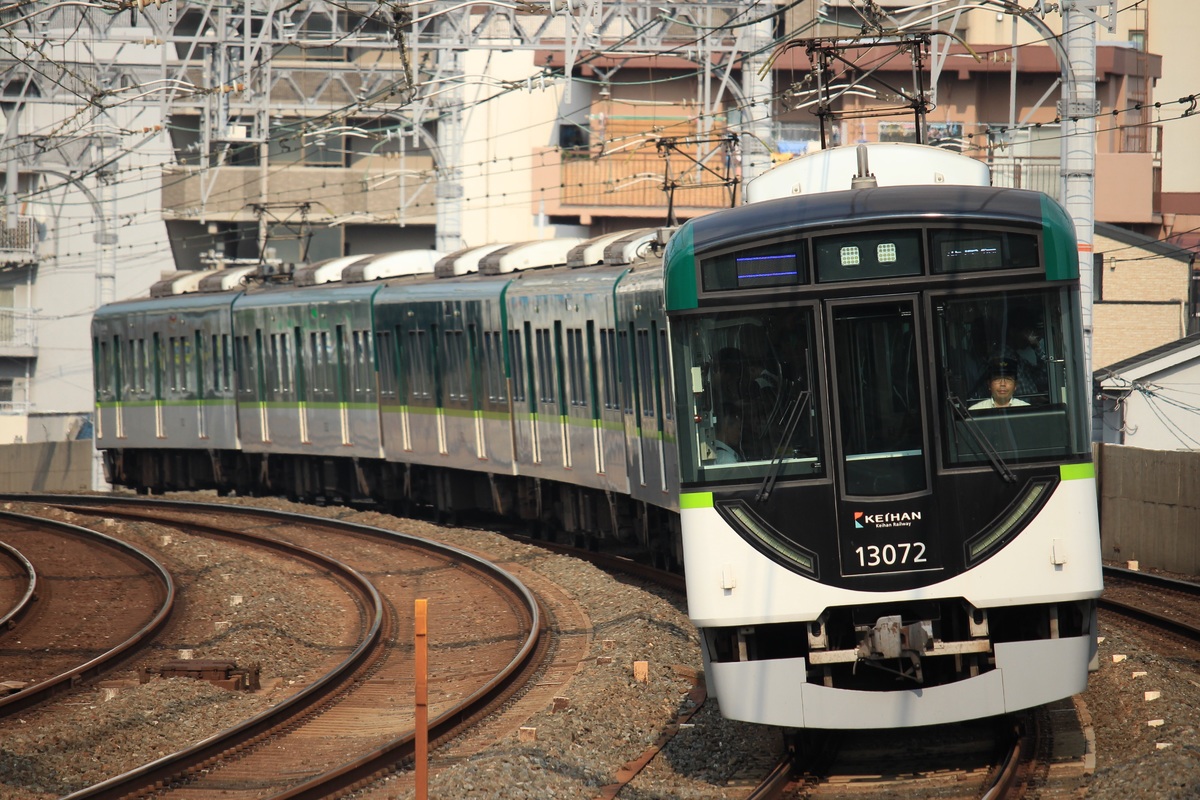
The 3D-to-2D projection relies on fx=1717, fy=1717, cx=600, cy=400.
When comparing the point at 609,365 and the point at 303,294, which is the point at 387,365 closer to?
the point at 303,294

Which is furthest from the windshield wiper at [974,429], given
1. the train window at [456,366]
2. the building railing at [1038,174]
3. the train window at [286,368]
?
the building railing at [1038,174]

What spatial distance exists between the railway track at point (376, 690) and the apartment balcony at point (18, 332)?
31.1 metres

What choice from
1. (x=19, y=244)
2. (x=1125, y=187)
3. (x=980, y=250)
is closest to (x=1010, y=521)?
(x=980, y=250)

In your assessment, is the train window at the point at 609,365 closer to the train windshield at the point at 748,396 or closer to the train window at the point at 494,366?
the train window at the point at 494,366

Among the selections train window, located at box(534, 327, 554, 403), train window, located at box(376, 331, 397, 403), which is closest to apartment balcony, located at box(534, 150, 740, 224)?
train window, located at box(376, 331, 397, 403)

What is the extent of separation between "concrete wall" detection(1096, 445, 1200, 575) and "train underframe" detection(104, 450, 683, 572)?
4.34 meters

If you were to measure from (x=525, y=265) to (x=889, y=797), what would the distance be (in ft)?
39.4

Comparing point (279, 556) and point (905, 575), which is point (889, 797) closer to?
point (905, 575)

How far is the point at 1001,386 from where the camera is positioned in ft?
24.6

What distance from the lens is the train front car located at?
7.36 metres

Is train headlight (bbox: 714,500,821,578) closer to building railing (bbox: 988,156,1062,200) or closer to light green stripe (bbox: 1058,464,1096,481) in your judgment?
light green stripe (bbox: 1058,464,1096,481)

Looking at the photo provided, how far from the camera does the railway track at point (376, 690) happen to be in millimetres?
8305

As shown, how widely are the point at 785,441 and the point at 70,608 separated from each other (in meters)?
9.21

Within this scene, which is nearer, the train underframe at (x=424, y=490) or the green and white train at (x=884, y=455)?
the green and white train at (x=884, y=455)
